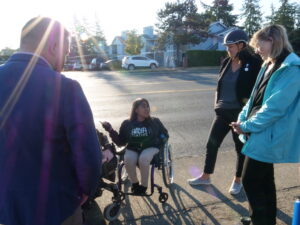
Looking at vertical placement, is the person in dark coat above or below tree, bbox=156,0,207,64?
below

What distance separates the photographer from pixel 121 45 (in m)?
72.2

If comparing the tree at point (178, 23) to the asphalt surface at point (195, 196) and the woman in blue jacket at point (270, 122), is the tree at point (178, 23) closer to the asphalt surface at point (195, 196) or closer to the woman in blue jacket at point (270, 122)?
the asphalt surface at point (195, 196)

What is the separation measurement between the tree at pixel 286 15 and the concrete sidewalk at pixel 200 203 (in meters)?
43.9

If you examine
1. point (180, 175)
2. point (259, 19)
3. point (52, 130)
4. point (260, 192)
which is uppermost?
point (259, 19)

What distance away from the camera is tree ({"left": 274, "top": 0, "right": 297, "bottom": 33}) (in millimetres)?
43812

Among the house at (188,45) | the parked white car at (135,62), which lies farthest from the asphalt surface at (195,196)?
the house at (188,45)

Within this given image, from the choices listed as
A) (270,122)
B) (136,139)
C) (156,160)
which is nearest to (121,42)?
(136,139)

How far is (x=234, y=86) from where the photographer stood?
3.78 metres

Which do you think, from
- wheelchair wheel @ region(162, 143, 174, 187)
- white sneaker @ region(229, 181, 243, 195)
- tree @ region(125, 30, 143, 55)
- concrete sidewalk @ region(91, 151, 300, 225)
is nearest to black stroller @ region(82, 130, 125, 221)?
concrete sidewalk @ region(91, 151, 300, 225)

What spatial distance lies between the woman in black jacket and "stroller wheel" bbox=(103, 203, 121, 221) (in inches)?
57.1

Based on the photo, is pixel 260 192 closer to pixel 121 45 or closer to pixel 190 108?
pixel 190 108

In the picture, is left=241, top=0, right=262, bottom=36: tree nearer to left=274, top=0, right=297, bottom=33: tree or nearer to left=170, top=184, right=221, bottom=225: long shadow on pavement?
left=274, top=0, right=297, bottom=33: tree

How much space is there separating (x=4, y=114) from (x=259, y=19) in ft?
190

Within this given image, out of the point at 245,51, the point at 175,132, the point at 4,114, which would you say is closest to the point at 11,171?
the point at 4,114
